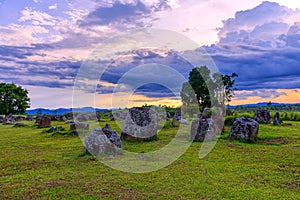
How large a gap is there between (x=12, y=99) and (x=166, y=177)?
69992 mm

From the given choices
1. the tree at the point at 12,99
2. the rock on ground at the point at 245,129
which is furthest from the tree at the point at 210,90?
the tree at the point at 12,99

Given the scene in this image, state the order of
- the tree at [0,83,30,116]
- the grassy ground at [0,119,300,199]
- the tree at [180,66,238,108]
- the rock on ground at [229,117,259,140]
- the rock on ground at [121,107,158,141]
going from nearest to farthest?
the grassy ground at [0,119,300,199] < the rock on ground at [229,117,259,140] < the rock on ground at [121,107,158,141] < the tree at [180,66,238,108] < the tree at [0,83,30,116]

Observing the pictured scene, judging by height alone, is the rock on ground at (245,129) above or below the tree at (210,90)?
below

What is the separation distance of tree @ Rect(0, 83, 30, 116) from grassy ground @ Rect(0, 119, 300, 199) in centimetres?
6080

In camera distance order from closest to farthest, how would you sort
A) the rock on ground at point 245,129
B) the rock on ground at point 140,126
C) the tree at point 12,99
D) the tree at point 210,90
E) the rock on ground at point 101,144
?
the rock on ground at point 101,144 → the rock on ground at point 245,129 → the rock on ground at point 140,126 → the tree at point 210,90 → the tree at point 12,99

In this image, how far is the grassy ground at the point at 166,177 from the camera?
25.0 feet

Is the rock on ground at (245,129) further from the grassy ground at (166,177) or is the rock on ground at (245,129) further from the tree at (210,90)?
the tree at (210,90)

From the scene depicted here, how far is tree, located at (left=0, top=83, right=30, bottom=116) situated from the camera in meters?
67.4

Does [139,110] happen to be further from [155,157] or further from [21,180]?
[21,180]

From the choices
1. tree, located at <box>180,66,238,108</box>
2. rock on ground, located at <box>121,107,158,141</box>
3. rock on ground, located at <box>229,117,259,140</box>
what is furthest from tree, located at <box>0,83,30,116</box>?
rock on ground, located at <box>229,117,259,140</box>

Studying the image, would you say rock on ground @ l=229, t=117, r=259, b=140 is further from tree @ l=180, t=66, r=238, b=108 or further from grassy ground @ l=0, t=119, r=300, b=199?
tree @ l=180, t=66, r=238, b=108

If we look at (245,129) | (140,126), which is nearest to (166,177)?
(140,126)

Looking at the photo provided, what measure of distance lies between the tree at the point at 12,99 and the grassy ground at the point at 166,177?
60.8 meters

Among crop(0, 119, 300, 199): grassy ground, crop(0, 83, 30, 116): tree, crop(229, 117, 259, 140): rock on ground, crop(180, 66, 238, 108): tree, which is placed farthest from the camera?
crop(0, 83, 30, 116): tree
